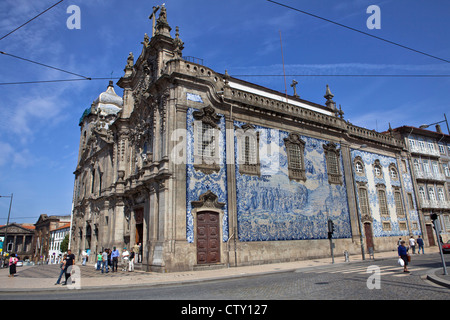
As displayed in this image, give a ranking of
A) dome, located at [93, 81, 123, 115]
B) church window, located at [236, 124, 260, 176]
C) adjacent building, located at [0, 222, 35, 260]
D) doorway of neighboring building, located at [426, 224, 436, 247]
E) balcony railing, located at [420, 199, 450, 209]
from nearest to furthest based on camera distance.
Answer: church window, located at [236, 124, 260, 176] → doorway of neighboring building, located at [426, 224, 436, 247] → balcony railing, located at [420, 199, 450, 209] → dome, located at [93, 81, 123, 115] → adjacent building, located at [0, 222, 35, 260]

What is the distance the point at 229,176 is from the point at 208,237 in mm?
4114

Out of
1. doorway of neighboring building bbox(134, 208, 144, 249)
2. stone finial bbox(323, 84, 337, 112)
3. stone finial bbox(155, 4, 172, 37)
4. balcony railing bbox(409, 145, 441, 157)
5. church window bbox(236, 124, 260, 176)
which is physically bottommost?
doorway of neighboring building bbox(134, 208, 144, 249)

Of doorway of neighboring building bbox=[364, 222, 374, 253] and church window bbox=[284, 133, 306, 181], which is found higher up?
church window bbox=[284, 133, 306, 181]

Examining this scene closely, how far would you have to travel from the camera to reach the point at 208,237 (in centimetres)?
1872

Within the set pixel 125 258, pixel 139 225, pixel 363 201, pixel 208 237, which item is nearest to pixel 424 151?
pixel 363 201

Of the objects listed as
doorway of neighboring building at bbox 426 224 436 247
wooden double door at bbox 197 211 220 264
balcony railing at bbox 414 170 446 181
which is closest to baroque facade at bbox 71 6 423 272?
wooden double door at bbox 197 211 220 264

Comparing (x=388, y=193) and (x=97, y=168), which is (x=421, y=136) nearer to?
(x=388, y=193)

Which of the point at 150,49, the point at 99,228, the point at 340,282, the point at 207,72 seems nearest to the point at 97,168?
the point at 99,228

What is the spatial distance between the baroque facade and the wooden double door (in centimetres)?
6

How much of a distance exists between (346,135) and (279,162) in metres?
9.28

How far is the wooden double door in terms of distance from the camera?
59.9 ft

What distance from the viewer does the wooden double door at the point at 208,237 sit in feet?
59.9

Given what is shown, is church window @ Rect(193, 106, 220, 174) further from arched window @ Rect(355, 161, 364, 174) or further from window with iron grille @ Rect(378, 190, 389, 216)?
window with iron grille @ Rect(378, 190, 389, 216)

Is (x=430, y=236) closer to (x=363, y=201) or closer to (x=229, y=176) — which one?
(x=363, y=201)
